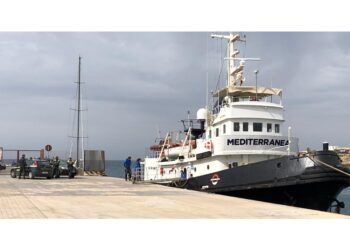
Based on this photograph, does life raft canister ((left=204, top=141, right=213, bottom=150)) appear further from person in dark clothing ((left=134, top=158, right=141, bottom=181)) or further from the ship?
person in dark clothing ((left=134, top=158, right=141, bottom=181))

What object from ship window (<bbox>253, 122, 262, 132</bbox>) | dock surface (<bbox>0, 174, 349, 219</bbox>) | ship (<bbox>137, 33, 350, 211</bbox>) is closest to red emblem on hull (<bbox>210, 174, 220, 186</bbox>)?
ship (<bbox>137, 33, 350, 211</bbox>)

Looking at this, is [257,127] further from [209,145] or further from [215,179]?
[215,179]

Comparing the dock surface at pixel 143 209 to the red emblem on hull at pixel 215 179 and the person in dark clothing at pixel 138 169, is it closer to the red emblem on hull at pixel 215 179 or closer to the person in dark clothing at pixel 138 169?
the red emblem on hull at pixel 215 179

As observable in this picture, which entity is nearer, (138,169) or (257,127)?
(257,127)

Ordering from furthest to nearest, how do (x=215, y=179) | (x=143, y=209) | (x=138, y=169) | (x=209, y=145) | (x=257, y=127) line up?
(x=138, y=169), (x=209, y=145), (x=257, y=127), (x=215, y=179), (x=143, y=209)

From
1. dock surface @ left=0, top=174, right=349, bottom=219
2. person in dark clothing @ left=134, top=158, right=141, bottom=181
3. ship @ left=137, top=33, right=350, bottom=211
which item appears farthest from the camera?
person in dark clothing @ left=134, top=158, right=141, bottom=181

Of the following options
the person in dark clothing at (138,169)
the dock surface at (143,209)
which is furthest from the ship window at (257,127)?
the person in dark clothing at (138,169)

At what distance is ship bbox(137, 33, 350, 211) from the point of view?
53.2 feet

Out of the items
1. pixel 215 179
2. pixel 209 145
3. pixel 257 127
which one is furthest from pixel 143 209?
pixel 257 127

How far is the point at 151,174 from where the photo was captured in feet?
91.2

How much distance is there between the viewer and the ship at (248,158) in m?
16.2

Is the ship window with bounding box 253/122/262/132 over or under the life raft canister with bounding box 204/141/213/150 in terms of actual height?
over

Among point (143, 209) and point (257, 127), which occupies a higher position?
point (257, 127)

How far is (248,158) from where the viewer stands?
19406mm
